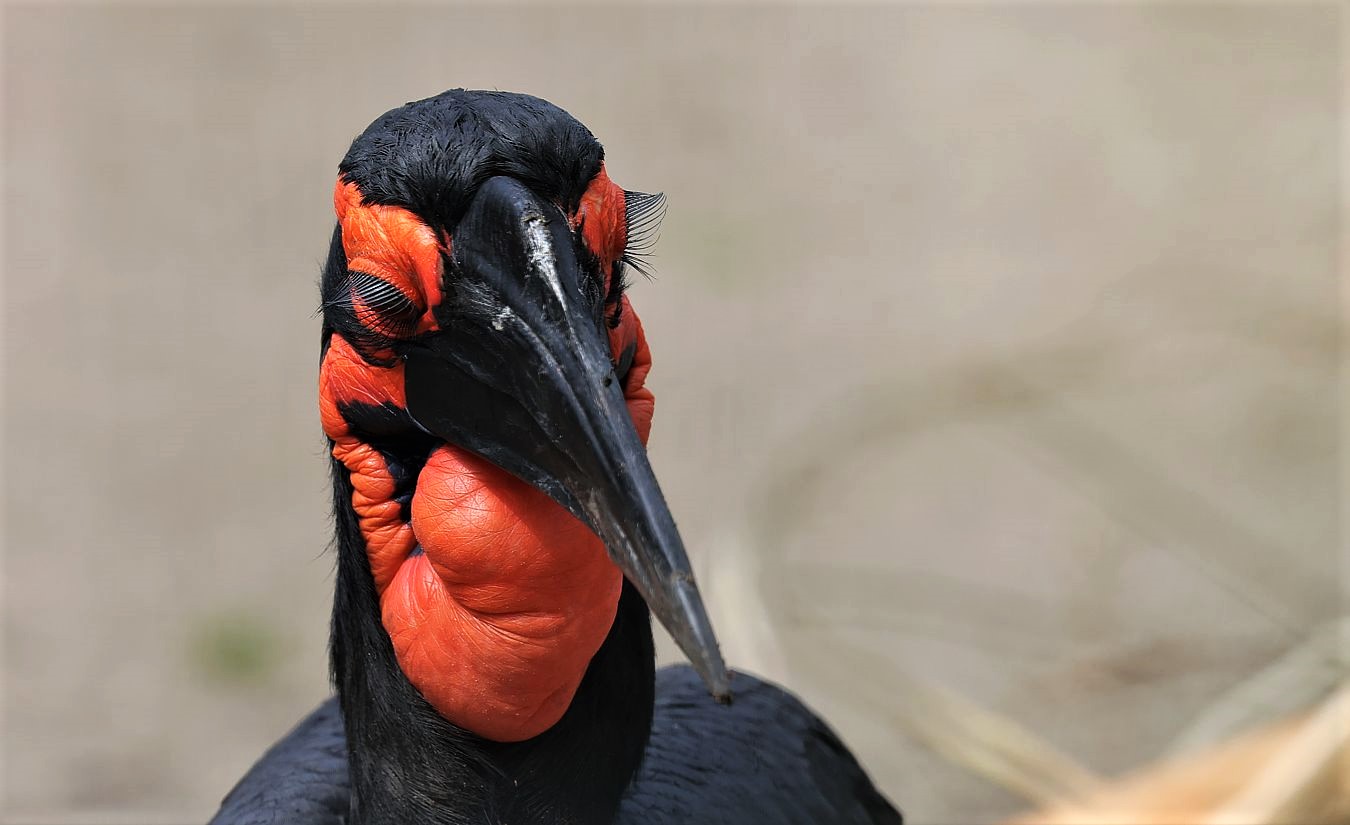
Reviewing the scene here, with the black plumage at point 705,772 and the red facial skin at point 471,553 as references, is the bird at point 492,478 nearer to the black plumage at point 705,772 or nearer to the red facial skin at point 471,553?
the red facial skin at point 471,553

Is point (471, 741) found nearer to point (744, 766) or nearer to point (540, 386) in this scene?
point (540, 386)

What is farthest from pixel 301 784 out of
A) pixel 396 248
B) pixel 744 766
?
pixel 396 248

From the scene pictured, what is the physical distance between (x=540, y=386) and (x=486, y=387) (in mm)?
100

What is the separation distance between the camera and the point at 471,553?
1.52 meters

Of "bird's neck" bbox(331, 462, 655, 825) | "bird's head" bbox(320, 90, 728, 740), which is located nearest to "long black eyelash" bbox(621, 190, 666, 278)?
"bird's head" bbox(320, 90, 728, 740)

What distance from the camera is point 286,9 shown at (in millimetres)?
5750

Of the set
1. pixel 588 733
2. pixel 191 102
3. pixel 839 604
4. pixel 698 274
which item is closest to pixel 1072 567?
pixel 839 604

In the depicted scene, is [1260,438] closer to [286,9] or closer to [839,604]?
[839,604]

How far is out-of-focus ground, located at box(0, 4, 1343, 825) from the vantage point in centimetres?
379

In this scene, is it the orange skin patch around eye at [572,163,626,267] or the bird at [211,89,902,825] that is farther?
the orange skin patch around eye at [572,163,626,267]

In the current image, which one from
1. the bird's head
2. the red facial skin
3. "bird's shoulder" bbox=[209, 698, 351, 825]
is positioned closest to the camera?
the bird's head

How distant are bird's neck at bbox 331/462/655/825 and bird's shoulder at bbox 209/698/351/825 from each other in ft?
0.90

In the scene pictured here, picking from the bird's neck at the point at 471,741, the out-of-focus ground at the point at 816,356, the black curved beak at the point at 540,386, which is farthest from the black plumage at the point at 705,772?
the out-of-focus ground at the point at 816,356

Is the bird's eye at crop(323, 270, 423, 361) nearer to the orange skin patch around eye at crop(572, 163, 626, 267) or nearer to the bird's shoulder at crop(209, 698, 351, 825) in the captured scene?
the orange skin patch around eye at crop(572, 163, 626, 267)
